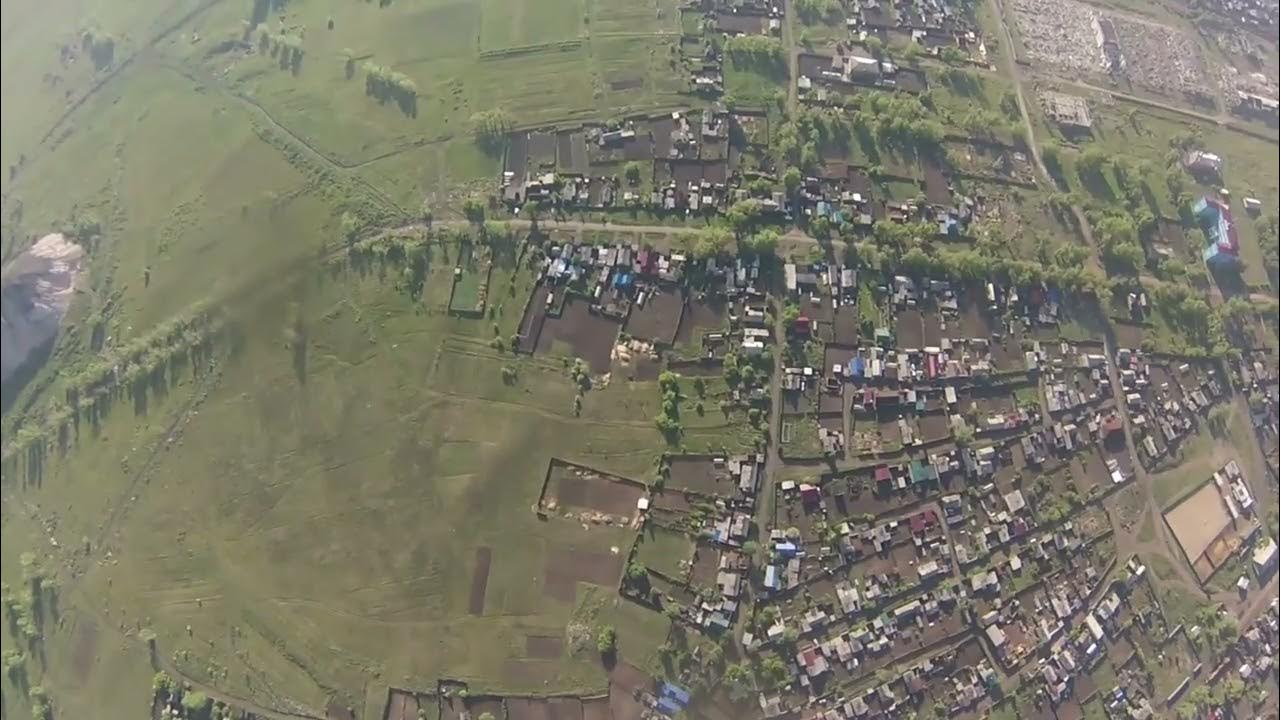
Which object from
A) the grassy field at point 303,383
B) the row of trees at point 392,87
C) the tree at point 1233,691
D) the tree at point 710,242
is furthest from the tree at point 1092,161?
the row of trees at point 392,87

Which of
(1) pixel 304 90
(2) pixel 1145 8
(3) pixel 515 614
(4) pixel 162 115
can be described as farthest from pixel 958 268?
(4) pixel 162 115

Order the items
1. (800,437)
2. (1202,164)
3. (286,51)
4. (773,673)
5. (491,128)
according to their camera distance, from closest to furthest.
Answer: (773,673) → (800,437) → (491,128) → (286,51) → (1202,164)

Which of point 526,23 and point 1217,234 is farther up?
point 526,23


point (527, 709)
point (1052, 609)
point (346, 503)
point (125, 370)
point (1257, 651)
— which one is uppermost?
point (125, 370)

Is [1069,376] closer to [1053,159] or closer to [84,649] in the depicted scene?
[1053,159]

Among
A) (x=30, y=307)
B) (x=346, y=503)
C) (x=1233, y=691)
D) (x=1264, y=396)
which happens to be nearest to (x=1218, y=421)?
(x=1264, y=396)

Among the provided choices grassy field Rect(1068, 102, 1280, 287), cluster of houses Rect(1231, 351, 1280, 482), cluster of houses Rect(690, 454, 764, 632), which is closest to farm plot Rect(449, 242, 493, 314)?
cluster of houses Rect(690, 454, 764, 632)

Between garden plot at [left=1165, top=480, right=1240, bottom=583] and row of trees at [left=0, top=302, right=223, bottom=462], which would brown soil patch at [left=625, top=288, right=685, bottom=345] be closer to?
row of trees at [left=0, top=302, right=223, bottom=462]
